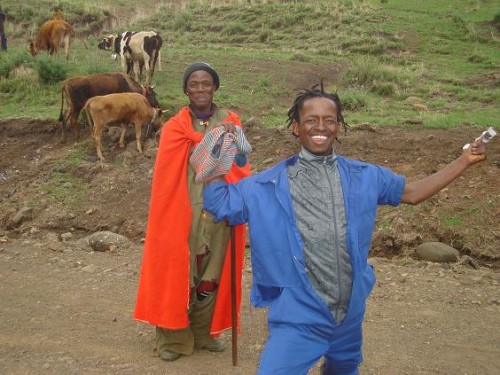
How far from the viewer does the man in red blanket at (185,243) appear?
3949 millimetres

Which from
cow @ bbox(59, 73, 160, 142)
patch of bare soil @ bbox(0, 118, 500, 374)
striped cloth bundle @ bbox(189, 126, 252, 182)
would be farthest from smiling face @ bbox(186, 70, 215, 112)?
cow @ bbox(59, 73, 160, 142)

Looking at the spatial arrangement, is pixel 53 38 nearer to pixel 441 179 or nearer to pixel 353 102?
pixel 353 102

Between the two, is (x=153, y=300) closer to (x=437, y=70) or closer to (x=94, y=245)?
(x=94, y=245)

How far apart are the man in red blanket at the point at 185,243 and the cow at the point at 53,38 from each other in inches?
474

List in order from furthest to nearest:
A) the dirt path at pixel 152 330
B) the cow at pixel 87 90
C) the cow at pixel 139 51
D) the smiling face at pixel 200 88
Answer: the cow at pixel 139 51, the cow at pixel 87 90, the dirt path at pixel 152 330, the smiling face at pixel 200 88

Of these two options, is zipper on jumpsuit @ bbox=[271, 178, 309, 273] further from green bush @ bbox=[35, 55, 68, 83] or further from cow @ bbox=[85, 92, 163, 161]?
green bush @ bbox=[35, 55, 68, 83]

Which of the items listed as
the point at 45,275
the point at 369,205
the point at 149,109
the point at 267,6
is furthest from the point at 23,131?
the point at 267,6

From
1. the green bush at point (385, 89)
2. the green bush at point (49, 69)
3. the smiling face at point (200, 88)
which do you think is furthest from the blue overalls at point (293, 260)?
the green bush at point (49, 69)

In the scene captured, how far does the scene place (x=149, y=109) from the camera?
10047 mm

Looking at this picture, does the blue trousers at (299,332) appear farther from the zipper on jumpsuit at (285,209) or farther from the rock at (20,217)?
the rock at (20,217)

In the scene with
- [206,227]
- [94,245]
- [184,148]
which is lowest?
[94,245]

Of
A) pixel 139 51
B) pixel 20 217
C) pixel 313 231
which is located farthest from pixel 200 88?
pixel 139 51

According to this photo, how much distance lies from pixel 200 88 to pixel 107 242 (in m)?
3.54

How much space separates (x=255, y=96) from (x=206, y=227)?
27.2ft
